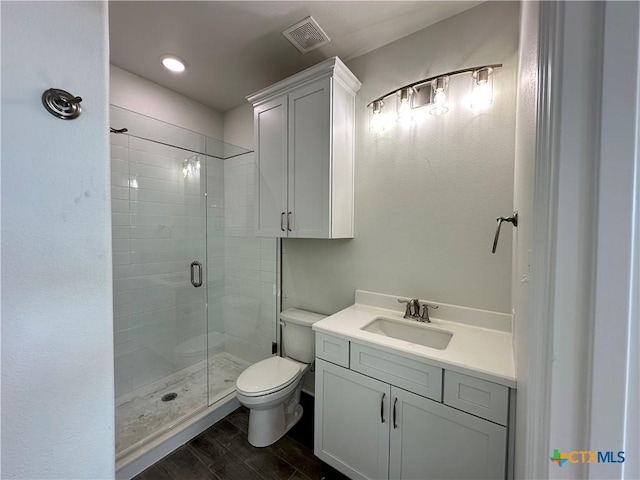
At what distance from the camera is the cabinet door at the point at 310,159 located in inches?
62.6

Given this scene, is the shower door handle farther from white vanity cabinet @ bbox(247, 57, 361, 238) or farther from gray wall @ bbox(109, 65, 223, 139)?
gray wall @ bbox(109, 65, 223, 139)


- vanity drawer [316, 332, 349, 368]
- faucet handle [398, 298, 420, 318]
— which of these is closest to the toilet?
vanity drawer [316, 332, 349, 368]

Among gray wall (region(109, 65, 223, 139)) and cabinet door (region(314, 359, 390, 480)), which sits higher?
gray wall (region(109, 65, 223, 139))

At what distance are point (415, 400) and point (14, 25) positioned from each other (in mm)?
1785

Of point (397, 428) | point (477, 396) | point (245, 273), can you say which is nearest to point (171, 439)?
point (245, 273)

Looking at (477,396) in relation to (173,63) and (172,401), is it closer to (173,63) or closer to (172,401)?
(172,401)

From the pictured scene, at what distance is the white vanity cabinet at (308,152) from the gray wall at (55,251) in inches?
43.2

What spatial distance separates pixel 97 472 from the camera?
2.30ft

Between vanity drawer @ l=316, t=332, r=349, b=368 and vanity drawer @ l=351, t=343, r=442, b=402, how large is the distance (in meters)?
0.04

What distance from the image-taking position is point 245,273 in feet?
8.16

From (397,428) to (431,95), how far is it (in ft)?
5.96

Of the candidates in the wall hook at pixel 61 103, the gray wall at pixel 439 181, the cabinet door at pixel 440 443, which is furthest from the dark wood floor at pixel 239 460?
the wall hook at pixel 61 103

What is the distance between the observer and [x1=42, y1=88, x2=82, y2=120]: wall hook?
616 millimetres

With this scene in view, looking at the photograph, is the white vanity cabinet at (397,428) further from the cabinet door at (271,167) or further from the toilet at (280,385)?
the cabinet door at (271,167)
